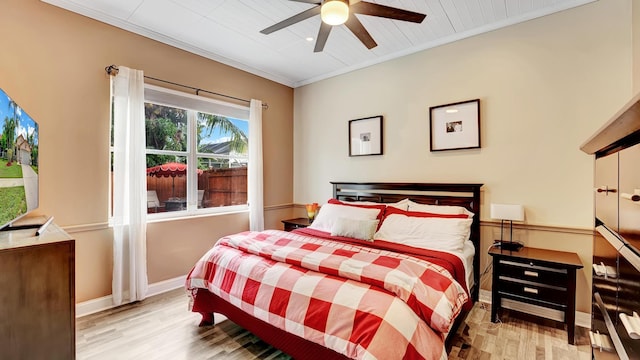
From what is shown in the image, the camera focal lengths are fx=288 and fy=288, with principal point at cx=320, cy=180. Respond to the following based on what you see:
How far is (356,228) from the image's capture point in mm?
2980

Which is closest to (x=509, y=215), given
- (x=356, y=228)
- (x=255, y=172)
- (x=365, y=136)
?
(x=356, y=228)

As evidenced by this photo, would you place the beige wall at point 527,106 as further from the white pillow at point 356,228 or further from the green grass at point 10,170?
the green grass at point 10,170

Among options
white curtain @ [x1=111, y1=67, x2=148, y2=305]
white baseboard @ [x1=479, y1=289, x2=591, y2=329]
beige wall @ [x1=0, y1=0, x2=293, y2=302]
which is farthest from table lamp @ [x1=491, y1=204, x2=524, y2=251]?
white curtain @ [x1=111, y1=67, x2=148, y2=305]

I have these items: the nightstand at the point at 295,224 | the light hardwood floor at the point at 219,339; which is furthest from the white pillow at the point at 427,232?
the nightstand at the point at 295,224

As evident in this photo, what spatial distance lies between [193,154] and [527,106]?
376 centimetres

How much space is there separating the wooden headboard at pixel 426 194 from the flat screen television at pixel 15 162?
3155 millimetres

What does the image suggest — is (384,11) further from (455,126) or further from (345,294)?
(345,294)

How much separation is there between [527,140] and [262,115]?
132 inches

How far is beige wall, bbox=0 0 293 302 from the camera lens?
2461 millimetres

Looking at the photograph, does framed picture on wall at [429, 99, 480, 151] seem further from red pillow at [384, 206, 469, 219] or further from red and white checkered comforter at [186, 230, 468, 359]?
red and white checkered comforter at [186, 230, 468, 359]

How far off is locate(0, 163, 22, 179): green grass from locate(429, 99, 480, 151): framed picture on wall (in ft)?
11.7

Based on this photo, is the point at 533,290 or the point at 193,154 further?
the point at 193,154

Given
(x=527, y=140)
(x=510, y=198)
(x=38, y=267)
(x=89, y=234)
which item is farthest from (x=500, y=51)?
(x=89, y=234)

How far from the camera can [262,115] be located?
4.37 m
